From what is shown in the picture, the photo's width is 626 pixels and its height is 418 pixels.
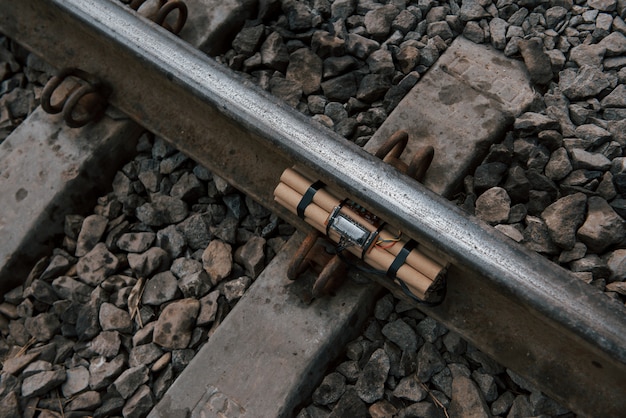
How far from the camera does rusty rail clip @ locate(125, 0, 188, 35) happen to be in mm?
Answer: 3547

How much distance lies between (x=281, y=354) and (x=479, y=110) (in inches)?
53.2

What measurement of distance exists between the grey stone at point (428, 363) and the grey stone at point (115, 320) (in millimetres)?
1227

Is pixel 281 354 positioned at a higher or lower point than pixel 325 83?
lower

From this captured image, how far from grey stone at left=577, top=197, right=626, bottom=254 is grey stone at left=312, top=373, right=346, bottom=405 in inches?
43.0

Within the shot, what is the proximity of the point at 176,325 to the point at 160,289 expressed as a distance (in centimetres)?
20

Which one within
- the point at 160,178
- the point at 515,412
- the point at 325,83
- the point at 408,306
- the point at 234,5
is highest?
the point at 234,5

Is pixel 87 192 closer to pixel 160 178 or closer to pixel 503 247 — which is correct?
pixel 160 178

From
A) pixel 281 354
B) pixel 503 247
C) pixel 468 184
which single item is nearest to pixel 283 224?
pixel 281 354

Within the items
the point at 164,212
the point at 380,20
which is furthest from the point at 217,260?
the point at 380,20

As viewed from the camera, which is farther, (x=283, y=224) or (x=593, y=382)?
(x=283, y=224)

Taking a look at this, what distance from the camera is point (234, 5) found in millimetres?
3738

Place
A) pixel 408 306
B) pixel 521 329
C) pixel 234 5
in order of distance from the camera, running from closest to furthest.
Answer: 1. pixel 521 329
2. pixel 408 306
3. pixel 234 5

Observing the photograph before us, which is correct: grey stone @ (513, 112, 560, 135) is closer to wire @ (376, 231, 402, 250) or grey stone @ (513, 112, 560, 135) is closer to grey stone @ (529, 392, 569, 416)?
wire @ (376, 231, 402, 250)

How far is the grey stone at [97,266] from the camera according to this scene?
3320 mm
